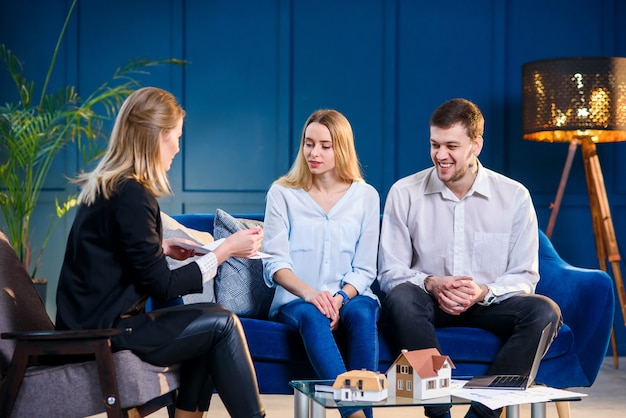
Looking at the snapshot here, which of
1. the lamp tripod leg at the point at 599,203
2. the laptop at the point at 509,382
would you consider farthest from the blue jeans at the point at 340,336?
the lamp tripod leg at the point at 599,203

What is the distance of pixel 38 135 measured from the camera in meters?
4.22

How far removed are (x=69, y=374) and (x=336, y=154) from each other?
135cm

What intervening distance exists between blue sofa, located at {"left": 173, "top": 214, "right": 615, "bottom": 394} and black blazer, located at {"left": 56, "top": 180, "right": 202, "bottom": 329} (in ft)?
2.21

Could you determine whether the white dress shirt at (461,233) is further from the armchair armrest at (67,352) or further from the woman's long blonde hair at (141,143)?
the armchair armrest at (67,352)

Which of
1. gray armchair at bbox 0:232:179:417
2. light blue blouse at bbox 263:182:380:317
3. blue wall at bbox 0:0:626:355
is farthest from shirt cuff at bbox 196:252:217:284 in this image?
blue wall at bbox 0:0:626:355

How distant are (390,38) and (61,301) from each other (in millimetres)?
3231

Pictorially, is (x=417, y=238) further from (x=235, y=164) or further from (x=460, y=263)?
(x=235, y=164)

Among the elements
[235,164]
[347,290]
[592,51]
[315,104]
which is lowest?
[347,290]

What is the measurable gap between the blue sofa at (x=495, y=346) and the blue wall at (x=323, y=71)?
209cm

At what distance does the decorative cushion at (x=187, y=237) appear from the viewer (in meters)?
3.07

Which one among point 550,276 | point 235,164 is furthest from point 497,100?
point 550,276

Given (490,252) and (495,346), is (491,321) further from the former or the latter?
(490,252)

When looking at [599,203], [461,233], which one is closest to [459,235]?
[461,233]

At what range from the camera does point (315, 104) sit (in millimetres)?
4949
